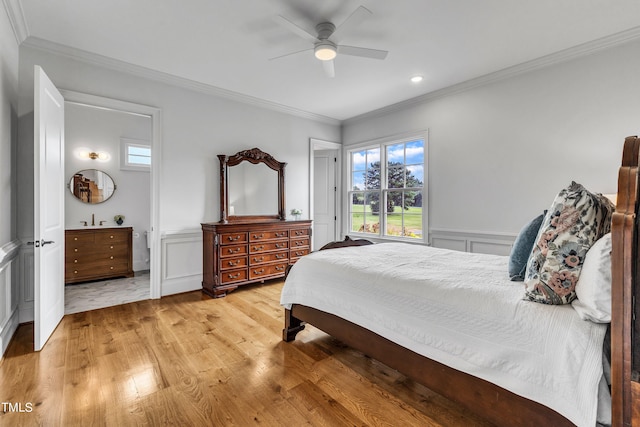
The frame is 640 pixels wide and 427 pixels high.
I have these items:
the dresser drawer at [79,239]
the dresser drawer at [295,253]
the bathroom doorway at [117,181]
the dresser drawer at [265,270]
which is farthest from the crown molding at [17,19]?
the dresser drawer at [295,253]

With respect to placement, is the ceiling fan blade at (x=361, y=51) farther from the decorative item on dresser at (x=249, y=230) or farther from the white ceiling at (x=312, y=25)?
the decorative item on dresser at (x=249, y=230)

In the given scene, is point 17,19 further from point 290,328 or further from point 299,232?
point 299,232

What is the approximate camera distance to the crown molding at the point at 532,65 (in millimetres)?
2714

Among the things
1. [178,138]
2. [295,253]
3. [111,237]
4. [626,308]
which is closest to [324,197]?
[295,253]

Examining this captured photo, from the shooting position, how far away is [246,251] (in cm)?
402

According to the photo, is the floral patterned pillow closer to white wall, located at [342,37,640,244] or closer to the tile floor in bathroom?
white wall, located at [342,37,640,244]

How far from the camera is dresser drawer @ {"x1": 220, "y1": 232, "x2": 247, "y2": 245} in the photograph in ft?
12.5

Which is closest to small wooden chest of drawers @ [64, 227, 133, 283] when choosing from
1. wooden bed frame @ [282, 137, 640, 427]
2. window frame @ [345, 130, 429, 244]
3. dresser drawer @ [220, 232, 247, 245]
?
dresser drawer @ [220, 232, 247, 245]

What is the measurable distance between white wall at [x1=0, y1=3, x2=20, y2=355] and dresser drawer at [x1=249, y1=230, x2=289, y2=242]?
7.52 ft

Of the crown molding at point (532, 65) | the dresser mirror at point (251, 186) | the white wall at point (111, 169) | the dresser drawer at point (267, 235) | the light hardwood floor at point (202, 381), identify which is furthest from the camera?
the white wall at point (111, 169)

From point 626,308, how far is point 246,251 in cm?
365

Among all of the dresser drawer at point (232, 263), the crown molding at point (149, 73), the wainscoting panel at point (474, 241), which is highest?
the crown molding at point (149, 73)

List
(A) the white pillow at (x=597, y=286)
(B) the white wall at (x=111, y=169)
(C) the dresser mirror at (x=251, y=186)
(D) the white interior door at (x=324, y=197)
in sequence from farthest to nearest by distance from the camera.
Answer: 1. (D) the white interior door at (x=324, y=197)
2. (B) the white wall at (x=111, y=169)
3. (C) the dresser mirror at (x=251, y=186)
4. (A) the white pillow at (x=597, y=286)

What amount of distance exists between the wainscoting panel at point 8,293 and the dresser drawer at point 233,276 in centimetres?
186
